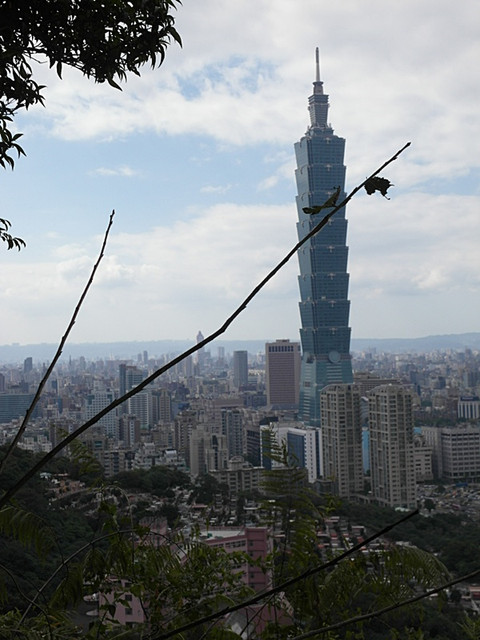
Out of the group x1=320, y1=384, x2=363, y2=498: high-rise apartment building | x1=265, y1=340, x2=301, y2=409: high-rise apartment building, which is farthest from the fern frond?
x1=265, y1=340, x2=301, y2=409: high-rise apartment building

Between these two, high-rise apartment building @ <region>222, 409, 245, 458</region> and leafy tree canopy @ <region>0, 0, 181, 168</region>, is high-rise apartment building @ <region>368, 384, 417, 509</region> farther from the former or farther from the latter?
leafy tree canopy @ <region>0, 0, 181, 168</region>

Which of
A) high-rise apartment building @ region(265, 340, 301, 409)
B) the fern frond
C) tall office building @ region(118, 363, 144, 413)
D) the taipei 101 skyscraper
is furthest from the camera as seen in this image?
high-rise apartment building @ region(265, 340, 301, 409)

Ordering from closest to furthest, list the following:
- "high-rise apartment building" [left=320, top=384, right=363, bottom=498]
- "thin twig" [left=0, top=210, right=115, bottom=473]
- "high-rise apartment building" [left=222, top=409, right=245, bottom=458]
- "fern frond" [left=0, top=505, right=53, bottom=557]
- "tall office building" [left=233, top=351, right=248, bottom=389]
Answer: "thin twig" [left=0, top=210, right=115, bottom=473], "fern frond" [left=0, top=505, right=53, bottom=557], "high-rise apartment building" [left=320, top=384, right=363, bottom=498], "high-rise apartment building" [left=222, top=409, right=245, bottom=458], "tall office building" [left=233, top=351, right=248, bottom=389]

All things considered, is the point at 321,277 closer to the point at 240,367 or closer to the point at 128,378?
the point at 128,378

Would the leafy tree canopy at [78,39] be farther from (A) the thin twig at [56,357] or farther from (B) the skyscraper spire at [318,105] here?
(B) the skyscraper spire at [318,105]

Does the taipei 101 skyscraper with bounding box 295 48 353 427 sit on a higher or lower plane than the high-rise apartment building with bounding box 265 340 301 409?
higher

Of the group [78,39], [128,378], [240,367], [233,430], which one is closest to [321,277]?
[233,430]

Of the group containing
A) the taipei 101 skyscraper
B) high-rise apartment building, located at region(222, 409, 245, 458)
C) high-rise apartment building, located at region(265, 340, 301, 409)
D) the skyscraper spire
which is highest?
the skyscraper spire
